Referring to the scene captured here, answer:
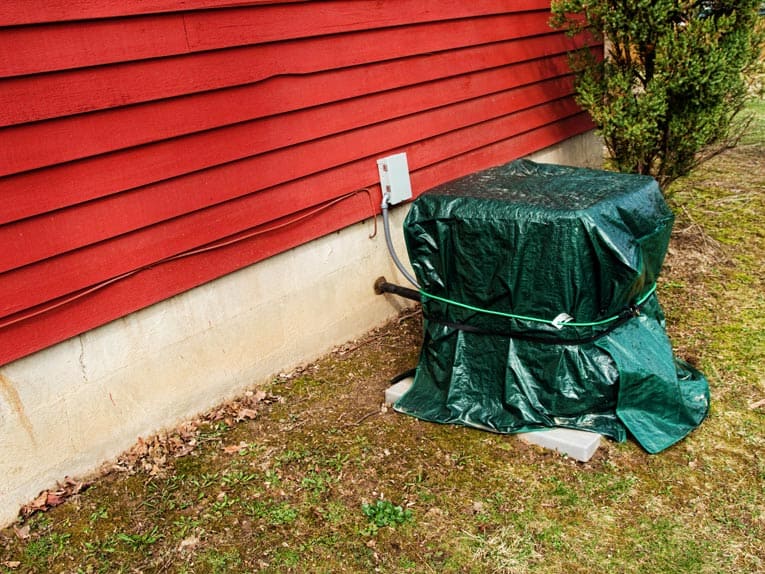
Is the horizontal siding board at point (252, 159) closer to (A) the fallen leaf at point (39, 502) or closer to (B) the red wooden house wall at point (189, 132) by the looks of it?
(B) the red wooden house wall at point (189, 132)

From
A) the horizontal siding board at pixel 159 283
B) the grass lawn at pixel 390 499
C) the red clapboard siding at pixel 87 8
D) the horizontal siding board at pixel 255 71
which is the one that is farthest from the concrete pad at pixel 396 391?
the red clapboard siding at pixel 87 8

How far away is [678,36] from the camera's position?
457cm

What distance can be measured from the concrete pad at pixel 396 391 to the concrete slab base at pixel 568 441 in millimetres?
668

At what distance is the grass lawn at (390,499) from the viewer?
264cm

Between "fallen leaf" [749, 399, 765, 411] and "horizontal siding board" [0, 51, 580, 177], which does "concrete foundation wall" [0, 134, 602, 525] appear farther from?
"fallen leaf" [749, 399, 765, 411]

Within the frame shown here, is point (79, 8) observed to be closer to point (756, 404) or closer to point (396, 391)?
point (396, 391)

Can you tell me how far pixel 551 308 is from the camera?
3.05 metres

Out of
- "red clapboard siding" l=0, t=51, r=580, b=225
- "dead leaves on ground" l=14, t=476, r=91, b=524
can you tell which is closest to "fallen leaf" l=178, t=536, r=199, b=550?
"dead leaves on ground" l=14, t=476, r=91, b=524

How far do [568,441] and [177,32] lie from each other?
2.57 metres

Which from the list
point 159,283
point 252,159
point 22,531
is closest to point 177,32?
point 252,159

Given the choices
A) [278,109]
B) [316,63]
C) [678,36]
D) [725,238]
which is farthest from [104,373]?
[725,238]

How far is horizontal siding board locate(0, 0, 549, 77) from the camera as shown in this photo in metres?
2.63

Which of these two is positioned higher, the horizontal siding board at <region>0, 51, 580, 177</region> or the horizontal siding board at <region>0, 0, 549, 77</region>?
the horizontal siding board at <region>0, 0, 549, 77</region>

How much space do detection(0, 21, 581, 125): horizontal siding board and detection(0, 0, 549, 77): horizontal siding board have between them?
43 millimetres
